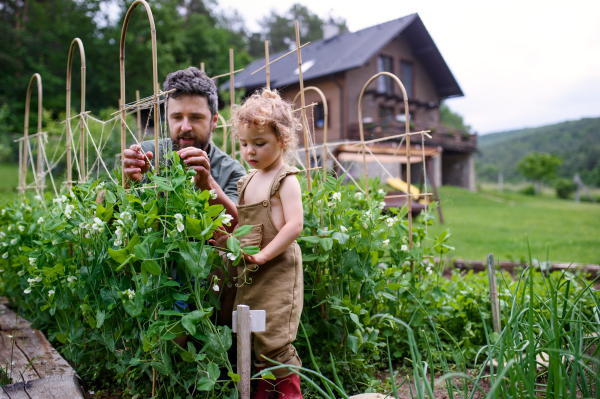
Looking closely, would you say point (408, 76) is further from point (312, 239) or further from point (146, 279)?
point (146, 279)

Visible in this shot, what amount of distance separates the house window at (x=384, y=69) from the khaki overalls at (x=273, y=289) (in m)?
14.0

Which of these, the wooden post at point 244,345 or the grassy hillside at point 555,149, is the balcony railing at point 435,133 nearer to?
the wooden post at point 244,345

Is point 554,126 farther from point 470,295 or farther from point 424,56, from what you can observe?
point 470,295

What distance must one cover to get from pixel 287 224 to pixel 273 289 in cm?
28

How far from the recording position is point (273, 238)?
5.35 feet

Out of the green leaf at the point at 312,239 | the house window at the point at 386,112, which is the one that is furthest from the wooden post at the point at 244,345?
the house window at the point at 386,112

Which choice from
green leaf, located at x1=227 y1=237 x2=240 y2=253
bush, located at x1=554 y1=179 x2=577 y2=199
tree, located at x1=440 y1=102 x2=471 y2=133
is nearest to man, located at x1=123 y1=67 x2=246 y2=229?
green leaf, located at x1=227 y1=237 x2=240 y2=253

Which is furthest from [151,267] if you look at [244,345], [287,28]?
[287,28]

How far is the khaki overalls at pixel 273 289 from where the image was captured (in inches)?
62.8

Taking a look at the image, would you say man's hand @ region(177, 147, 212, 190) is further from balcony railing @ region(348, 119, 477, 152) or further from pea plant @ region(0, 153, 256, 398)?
balcony railing @ region(348, 119, 477, 152)

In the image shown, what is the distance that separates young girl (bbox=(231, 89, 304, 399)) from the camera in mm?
1592

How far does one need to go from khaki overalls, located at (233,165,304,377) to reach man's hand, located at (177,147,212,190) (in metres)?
0.21

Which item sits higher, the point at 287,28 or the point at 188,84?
the point at 287,28

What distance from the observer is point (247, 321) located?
1436 mm
